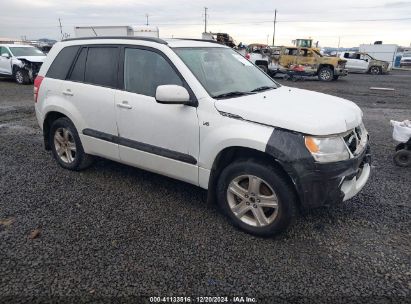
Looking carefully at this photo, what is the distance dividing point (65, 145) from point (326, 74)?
17828 millimetres

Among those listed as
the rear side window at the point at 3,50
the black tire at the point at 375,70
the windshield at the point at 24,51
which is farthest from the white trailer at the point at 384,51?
the rear side window at the point at 3,50

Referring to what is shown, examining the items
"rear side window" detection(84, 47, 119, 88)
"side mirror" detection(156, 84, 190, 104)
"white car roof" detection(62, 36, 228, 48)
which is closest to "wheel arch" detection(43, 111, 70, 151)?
"rear side window" detection(84, 47, 119, 88)

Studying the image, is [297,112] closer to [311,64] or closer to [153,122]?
[153,122]

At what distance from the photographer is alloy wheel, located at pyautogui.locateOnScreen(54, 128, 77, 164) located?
4.64 m

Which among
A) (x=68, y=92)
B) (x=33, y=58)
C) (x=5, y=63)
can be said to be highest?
(x=68, y=92)

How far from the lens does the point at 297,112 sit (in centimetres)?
302

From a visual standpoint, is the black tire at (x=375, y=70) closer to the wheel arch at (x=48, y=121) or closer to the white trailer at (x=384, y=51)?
the white trailer at (x=384, y=51)

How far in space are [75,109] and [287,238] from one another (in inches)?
120

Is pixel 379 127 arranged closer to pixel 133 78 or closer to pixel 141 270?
pixel 133 78

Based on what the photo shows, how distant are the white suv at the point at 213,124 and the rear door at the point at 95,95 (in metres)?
0.01

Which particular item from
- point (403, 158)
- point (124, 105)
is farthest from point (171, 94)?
point (403, 158)

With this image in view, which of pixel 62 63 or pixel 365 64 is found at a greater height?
pixel 62 63

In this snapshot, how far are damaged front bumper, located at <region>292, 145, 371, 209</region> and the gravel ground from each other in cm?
48

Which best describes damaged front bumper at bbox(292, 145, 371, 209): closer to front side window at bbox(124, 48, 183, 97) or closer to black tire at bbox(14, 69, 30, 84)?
front side window at bbox(124, 48, 183, 97)
